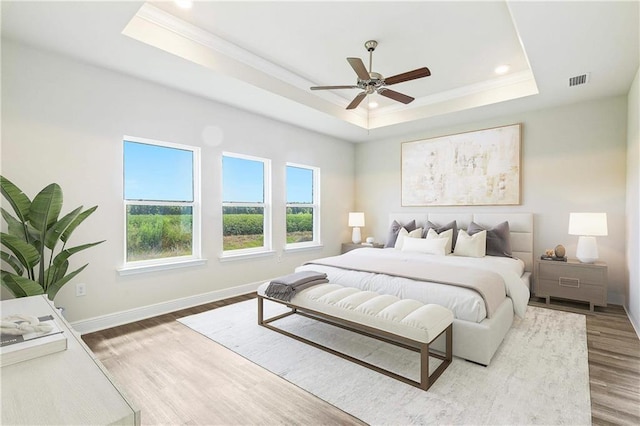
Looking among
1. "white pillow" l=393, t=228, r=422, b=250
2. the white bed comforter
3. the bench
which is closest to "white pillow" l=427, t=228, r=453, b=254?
"white pillow" l=393, t=228, r=422, b=250

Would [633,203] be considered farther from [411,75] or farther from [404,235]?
[411,75]

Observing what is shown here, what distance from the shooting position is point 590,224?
3.77 metres

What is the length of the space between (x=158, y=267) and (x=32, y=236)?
1.29 meters

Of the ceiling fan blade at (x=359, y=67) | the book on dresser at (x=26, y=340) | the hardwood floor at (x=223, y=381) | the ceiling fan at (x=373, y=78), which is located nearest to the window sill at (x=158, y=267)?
the hardwood floor at (x=223, y=381)

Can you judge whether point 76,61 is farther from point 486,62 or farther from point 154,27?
point 486,62

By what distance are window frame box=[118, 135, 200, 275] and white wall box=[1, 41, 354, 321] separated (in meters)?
0.07

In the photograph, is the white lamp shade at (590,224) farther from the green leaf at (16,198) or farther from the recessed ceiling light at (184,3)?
the green leaf at (16,198)

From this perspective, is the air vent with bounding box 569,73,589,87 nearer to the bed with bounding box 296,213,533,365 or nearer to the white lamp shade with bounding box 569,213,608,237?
the white lamp shade with bounding box 569,213,608,237

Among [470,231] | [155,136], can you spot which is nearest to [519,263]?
[470,231]

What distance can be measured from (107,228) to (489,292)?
3875mm

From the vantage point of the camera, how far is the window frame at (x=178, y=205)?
11.5 ft

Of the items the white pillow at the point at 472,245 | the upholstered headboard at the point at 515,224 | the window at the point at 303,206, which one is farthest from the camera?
the window at the point at 303,206

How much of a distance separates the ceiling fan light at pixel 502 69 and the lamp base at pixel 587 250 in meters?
2.32

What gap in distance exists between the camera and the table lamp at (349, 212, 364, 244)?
20.1 feet
